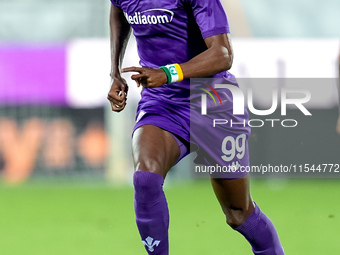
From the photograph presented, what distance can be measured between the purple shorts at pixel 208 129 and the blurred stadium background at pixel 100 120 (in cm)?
380

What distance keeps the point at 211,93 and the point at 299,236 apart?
2.82 metres

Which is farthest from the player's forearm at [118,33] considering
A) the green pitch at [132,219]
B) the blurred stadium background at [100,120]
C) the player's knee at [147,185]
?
the blurred stadium background at [100,120]

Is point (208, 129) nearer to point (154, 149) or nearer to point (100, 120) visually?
point (154, 149)

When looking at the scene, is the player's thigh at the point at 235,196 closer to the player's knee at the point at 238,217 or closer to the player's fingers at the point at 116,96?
the player's knee at the point at 238,217

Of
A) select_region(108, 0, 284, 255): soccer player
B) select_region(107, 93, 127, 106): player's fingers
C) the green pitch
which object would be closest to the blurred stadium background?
the green pitch

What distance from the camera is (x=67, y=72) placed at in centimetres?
1238

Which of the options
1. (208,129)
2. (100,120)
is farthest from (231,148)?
(100,120)

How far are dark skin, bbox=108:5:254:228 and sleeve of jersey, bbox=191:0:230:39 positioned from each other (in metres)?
0.03

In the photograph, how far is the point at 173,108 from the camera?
13.3 ft

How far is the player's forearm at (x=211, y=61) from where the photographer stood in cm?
361

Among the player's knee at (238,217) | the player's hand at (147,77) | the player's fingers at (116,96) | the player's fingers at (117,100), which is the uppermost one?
the player's hand at (147,77)

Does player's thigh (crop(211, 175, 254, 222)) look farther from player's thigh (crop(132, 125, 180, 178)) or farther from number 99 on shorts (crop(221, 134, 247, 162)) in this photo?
player's thigh (crop(132, 125, 180, 178))

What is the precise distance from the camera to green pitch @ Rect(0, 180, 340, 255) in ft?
19.4

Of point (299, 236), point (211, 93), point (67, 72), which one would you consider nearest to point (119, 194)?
point (67, 72)
